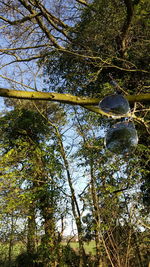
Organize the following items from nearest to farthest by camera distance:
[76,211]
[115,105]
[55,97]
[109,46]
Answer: [115,105] → [55,97] → [109,46] → [76,211]

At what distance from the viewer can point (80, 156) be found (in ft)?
21.1

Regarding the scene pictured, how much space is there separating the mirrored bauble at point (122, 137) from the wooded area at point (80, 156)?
2515 mm

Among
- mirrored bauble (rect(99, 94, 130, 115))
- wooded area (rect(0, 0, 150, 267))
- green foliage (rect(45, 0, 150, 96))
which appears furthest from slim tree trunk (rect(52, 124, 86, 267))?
mirrored bauble (rect(99, 94, 130, 115))

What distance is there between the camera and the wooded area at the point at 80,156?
459 centimetres

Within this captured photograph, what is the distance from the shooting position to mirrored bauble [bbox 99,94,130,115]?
58.5 inches

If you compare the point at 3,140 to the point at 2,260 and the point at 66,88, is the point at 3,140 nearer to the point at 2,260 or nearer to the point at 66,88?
the point at 66,88

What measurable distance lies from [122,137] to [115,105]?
23 cm

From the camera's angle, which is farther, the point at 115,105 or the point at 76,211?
the point at 76,211

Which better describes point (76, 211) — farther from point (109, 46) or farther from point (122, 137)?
point (122, 137)

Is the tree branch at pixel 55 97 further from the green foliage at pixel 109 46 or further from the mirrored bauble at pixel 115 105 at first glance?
the green foliage at pixel 109 46

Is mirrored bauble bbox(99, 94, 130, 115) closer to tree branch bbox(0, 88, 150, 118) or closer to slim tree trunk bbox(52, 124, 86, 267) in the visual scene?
tree branch bbox(0, 88, 150, 118)

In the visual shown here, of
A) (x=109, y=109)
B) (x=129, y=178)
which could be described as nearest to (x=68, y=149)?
(x=129, y=178)

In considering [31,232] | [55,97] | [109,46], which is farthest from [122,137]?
[31,232]

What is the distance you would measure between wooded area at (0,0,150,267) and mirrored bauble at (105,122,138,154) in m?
2.52
